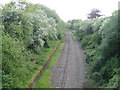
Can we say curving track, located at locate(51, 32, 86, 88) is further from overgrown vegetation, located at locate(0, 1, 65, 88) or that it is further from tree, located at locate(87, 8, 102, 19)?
tree, located at locate(87, 8, 102, 19)

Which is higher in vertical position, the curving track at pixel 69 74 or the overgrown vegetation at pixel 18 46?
the overgrown vegetation at pixel 18 46

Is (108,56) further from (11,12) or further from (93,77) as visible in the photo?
(11,12)

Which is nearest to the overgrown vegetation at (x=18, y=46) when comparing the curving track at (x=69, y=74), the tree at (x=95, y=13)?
the curving track at (x=69, y=74)

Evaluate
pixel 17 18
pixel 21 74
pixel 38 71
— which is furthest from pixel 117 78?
pixel 17 18

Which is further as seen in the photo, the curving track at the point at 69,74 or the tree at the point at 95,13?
the tree at the point at 95,13

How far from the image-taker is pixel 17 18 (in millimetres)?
16859

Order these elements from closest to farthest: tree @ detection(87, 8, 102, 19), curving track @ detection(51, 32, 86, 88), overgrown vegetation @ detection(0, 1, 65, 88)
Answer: overgrown vegetation @ detection(0, 1, 65, 88), curving track @ detection(51, 32, 86, 88), tree @ detection(87, 8, 102, 19)

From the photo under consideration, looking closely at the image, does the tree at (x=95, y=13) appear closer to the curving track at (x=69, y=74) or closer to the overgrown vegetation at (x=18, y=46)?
the overgrown vegetation at (x=18, y=46)

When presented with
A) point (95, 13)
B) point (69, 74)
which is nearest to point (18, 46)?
point (69, 74)

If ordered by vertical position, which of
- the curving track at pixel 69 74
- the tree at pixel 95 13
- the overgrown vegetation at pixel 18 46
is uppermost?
the tree at pixel 95 13

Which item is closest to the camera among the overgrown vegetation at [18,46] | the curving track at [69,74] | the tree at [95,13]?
the overgrown vegetation at [18,46]

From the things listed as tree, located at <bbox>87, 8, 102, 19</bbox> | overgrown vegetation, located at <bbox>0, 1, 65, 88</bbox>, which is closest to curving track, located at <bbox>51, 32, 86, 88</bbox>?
overgrown vegetation, located at <bbox>0, 1, 65, 88</bbox>

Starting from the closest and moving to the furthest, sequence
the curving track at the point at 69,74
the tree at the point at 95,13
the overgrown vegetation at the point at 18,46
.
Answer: the overgrown vegetation at the point at 18,46, the curving track at the point at 69,74, the tree at the point at 95,13

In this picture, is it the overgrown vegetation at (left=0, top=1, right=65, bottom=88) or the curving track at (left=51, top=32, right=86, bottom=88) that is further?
the curving track at (left=51, top=32, right=86, bottom=88)
